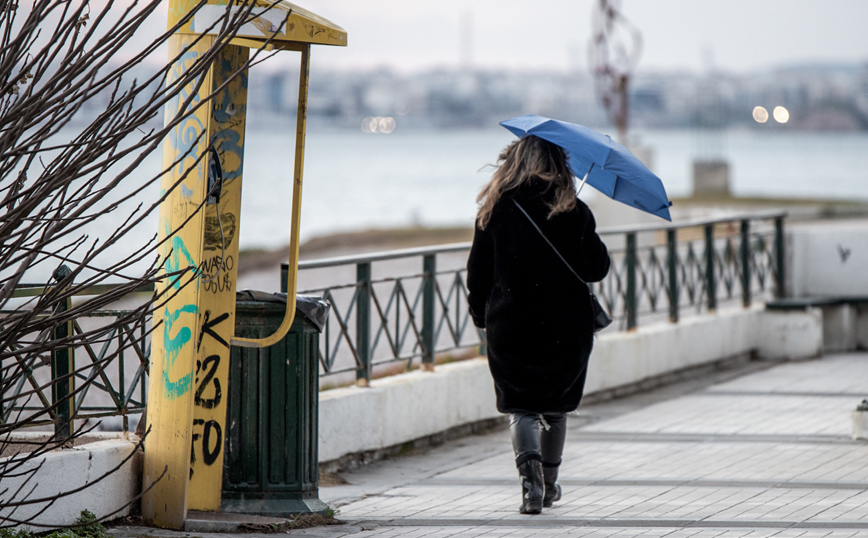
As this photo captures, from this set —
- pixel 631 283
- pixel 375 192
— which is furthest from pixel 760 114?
pixel 375 192

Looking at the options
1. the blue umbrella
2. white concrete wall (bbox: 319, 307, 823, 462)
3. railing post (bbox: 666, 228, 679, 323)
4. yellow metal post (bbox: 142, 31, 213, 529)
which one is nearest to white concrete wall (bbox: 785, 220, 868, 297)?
white concrete wall (bbox: 319, 307, 823, 462)

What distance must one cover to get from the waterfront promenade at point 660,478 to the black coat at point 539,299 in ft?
2.10

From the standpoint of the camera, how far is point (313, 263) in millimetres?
6598

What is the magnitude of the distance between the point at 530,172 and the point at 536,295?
0.60 m

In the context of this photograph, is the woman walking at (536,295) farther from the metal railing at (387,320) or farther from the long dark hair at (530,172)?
the metal railing at (387,320)

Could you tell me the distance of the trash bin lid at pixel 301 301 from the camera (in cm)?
527

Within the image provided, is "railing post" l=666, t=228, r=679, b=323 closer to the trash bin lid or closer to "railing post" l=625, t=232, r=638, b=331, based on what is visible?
"railing post" l=625, t=232, r=638, b=331

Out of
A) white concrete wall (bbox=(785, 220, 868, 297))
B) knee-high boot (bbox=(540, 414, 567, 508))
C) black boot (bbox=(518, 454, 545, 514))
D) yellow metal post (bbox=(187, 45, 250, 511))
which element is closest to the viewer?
yellow metal post (bbox=(187, 45, 250, 511))

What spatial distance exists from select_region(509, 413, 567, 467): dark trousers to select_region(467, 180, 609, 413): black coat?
0.22 ft

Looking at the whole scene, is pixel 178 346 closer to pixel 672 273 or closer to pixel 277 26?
pixel 277 26

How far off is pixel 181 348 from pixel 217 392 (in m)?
0.28

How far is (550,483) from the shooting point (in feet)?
18.6

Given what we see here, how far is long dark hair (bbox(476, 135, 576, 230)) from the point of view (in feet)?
18.1

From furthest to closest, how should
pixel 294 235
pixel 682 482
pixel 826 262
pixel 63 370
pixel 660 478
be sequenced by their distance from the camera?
pixel 826 262
pixel 660 478
pixel 682 482
pixel 294 235
pixel 63 370
